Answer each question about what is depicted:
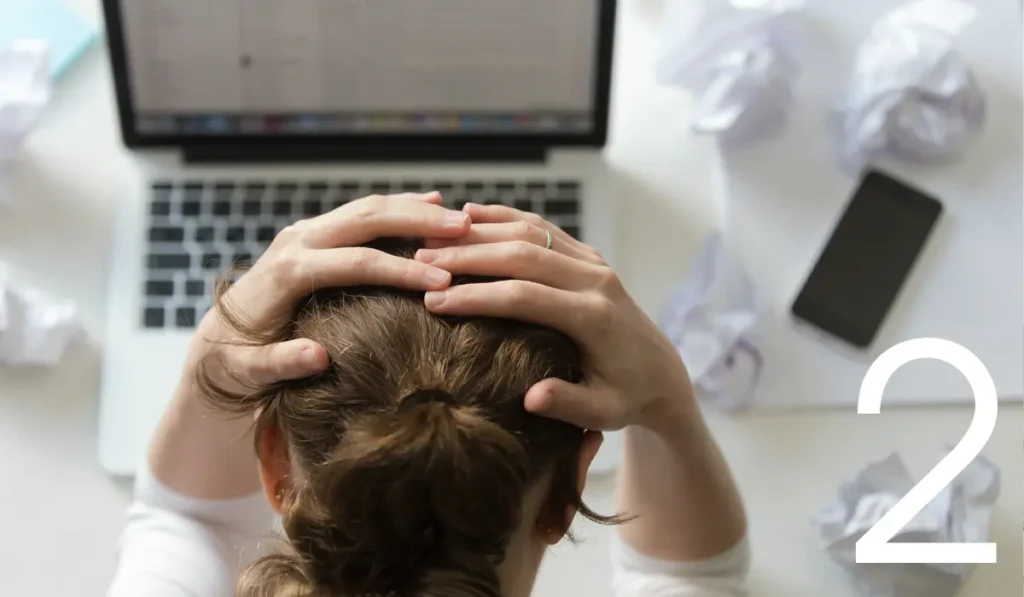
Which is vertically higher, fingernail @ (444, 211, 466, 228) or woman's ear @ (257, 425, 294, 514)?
fingernail @ (444, 211, 466, 228)

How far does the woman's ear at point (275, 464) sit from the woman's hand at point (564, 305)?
0.12 m

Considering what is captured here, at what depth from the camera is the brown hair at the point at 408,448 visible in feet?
1.32

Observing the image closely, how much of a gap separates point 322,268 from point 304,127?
309 millimetres

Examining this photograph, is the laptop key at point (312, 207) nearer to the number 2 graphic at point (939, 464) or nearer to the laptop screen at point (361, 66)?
the laptop screen at point (361, 66)

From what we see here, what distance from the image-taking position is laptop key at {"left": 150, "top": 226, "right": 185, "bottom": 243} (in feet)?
2.43

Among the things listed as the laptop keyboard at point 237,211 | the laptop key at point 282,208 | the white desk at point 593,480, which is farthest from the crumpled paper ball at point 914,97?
the laptop key at point 282,208

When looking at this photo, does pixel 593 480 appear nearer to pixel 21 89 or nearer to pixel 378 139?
pixel 378 139

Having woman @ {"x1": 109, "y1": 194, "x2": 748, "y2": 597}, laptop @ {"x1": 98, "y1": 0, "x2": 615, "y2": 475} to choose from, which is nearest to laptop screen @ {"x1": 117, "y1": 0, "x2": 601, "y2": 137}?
laptop @ {"x1": 98, "y1": 0, "x2": 615, "y2": 475}

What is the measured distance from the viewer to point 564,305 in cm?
47

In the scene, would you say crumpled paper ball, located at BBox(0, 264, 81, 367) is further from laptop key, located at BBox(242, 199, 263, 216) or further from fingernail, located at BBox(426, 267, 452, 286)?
fingernail, located at BBox(426, 267, 452, 286)

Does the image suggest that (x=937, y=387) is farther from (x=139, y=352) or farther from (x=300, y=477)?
(x=139, y=352)

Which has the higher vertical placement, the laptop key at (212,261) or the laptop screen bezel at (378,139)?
the laptop screen bezel at (378,139)

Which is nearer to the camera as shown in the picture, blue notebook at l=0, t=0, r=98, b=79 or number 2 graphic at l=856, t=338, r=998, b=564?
number 2 graphic at l=856, t=338, r=998, b=564

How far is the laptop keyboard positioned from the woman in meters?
0.13
